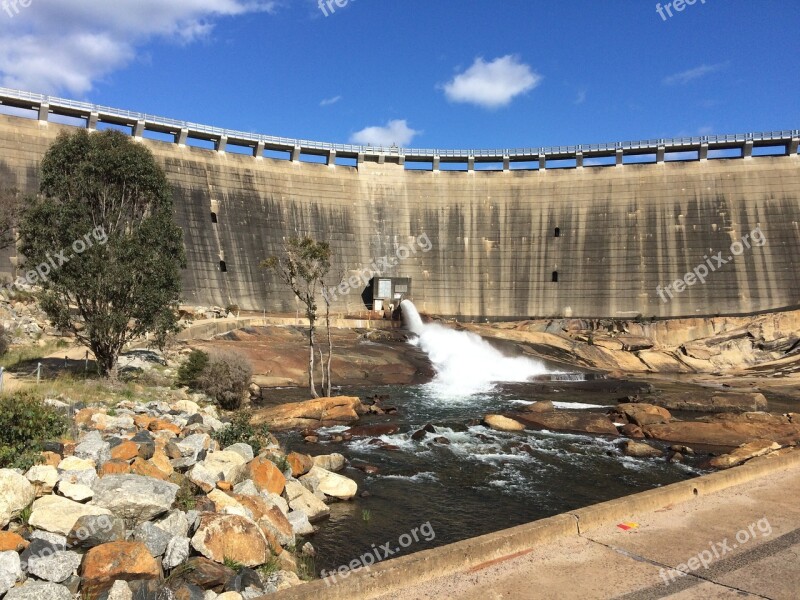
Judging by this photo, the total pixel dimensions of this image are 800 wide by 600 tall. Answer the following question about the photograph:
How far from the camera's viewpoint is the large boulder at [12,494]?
6.88 metres

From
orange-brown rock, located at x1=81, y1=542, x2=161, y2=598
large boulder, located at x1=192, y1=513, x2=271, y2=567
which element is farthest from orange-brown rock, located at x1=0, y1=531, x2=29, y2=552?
large boulder, located at x1=192, y1=513, x2=271, y2=567

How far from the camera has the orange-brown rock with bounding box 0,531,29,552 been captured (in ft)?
20.9

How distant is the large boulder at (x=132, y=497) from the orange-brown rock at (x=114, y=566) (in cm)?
109

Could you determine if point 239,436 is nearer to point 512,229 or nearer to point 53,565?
point 53,565

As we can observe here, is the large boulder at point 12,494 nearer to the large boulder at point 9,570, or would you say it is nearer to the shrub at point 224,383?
the large boulder at point 9,570

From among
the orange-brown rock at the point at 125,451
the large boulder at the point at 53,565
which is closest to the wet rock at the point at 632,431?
the orange-brown rock at the point at 125,451

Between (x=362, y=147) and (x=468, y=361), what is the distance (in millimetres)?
31577

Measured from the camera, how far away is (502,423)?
68.7 ft

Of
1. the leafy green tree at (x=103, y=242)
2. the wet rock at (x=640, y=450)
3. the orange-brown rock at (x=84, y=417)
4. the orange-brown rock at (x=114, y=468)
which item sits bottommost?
the wet rock at (x=640, y=450)

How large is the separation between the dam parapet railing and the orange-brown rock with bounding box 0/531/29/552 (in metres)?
52.3

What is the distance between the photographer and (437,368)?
36.5 meters

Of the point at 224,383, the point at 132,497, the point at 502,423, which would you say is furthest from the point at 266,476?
the point at 502,423

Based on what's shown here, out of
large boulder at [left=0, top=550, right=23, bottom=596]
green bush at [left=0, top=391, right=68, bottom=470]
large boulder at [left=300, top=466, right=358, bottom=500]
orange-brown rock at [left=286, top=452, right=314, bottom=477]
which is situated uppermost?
green bush at [left=0, top=391, right=68, bottom=470]

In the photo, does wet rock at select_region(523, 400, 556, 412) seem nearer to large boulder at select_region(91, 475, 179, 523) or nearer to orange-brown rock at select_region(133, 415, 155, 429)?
orange-brown rock at select_region(133, 415, 155, 429)
